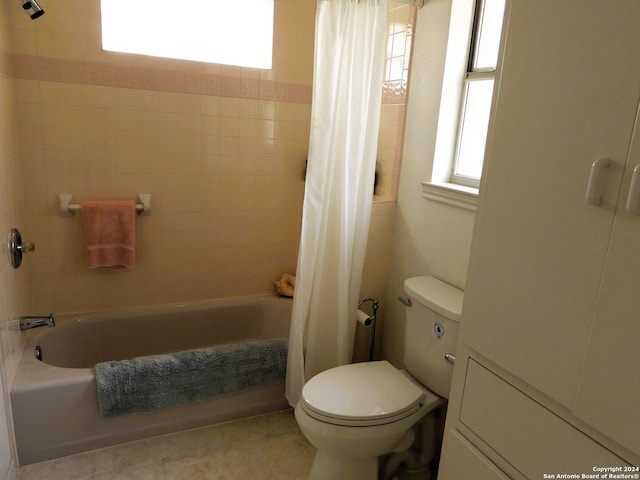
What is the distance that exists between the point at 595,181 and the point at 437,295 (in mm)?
933

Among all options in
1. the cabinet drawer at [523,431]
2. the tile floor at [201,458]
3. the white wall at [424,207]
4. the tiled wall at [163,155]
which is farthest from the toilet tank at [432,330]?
the tiled wall at [163,155]

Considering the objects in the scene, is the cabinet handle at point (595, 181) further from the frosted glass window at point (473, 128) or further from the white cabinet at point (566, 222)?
the frosted glass window at point (473, 128)

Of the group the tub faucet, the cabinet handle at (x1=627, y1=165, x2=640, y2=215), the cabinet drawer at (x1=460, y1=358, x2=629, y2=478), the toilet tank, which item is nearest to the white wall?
the toilet tank

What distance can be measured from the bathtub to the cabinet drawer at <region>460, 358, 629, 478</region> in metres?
1.25

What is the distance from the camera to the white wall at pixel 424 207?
185cm

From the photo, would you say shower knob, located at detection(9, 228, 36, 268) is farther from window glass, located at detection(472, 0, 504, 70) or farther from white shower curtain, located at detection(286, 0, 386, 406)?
window glass, located at detection(472, 0, 504, 70)

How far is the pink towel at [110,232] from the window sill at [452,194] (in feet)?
5.05

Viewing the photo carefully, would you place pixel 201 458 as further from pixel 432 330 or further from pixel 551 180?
pixel 551 180

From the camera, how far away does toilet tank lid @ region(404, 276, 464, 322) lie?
1.62 metres

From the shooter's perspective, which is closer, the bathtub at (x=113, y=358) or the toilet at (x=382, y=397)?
the toilet at (x=382, y=397)

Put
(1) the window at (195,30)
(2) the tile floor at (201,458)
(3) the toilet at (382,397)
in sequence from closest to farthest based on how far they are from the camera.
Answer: (3) the toilet at (382,397)
(2) the tile floor at (201,458)
(1) the window at (195,30)

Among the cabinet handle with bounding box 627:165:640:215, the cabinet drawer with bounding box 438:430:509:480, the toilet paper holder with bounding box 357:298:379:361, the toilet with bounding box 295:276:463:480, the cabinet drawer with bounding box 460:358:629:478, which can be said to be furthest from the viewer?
the toilet paper holder with bounding box 357:298:379:361

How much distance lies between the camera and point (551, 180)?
969mm

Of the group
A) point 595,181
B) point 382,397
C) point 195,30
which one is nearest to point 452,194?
point 382,397
